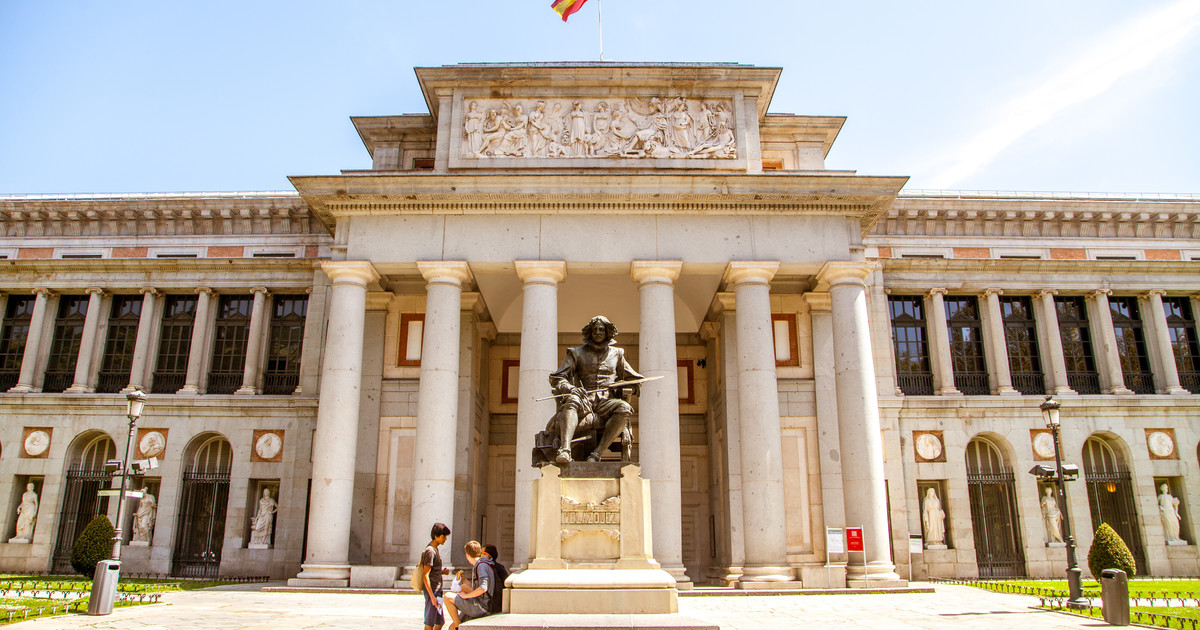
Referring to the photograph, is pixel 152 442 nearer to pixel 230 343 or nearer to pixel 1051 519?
pixel 230 343

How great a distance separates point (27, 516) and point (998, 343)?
36040 mm

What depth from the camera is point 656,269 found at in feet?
78.4

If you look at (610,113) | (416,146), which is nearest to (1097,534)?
(610,113)

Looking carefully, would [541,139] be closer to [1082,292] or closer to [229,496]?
[229,496]

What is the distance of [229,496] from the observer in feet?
93.4

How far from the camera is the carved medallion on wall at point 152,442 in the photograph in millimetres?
28891

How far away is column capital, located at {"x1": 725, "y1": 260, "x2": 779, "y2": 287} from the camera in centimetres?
2400

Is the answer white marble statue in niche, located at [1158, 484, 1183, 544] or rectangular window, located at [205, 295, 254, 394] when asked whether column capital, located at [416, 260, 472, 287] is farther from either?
white marble statue in niche, located at [1158, 484, 1183, 544]

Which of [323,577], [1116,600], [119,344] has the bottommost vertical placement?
[323,577]

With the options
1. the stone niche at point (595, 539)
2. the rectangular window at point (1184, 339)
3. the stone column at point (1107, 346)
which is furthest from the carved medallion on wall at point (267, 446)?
the rectangular window at point (1184, 339)

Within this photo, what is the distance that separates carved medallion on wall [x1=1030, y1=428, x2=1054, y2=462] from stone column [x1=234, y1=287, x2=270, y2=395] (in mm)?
28606

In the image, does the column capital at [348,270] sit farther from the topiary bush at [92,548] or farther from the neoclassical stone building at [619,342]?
the topiary bush at [92,548]

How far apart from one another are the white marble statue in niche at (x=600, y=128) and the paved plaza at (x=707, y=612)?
1355cm

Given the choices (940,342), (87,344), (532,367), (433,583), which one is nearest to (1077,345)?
(940,342)
